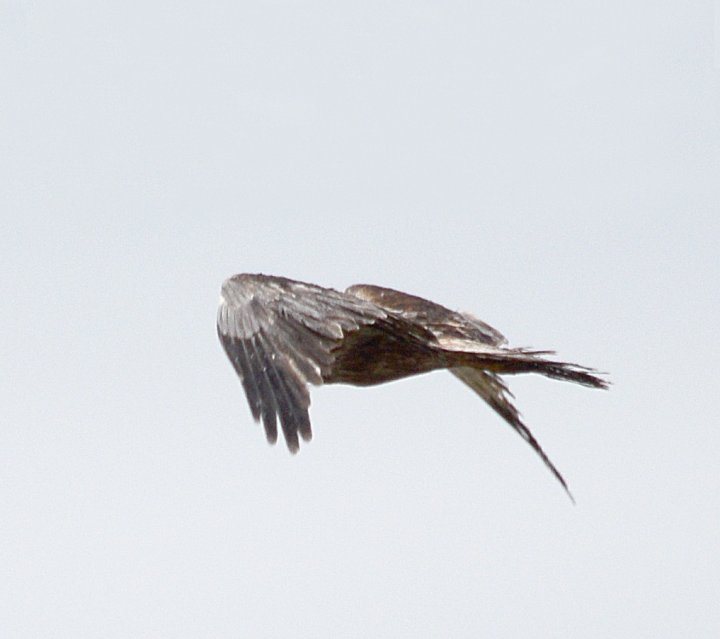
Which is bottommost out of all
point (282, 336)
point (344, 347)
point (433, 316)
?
point (282, 336)

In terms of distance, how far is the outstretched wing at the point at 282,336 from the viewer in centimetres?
1281

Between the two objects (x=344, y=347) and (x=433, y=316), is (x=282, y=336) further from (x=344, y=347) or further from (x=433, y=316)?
(x=433, y=316)

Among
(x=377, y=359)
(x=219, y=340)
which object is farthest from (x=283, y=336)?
(x=377, y=359)

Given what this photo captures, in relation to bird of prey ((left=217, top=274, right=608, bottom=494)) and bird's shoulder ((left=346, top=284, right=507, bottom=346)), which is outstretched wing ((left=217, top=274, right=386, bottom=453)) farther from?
bird's shoulder ((left=346, top=284, right=507, bottom=346))

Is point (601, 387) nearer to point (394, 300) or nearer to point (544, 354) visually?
point (544, 354)

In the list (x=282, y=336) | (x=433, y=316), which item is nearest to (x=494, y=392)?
(x=433, y=316)

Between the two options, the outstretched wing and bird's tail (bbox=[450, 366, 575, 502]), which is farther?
bird's tail (bbox=[450, 366, 575, 502])

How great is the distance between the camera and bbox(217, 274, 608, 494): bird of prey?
42.5 feet

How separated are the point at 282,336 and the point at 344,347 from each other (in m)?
1.67

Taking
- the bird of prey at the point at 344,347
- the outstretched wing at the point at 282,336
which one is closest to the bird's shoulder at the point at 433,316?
the bird of prey at the point at 344,347

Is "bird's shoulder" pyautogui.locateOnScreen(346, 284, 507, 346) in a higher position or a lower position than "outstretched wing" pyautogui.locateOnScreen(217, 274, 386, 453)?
higher

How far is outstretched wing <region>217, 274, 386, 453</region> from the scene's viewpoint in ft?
42.0

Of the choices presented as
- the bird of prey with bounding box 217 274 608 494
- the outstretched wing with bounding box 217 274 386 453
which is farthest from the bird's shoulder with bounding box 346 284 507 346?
the outstretched wing with bounding box 217 274 386 453

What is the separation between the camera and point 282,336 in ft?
43.5
